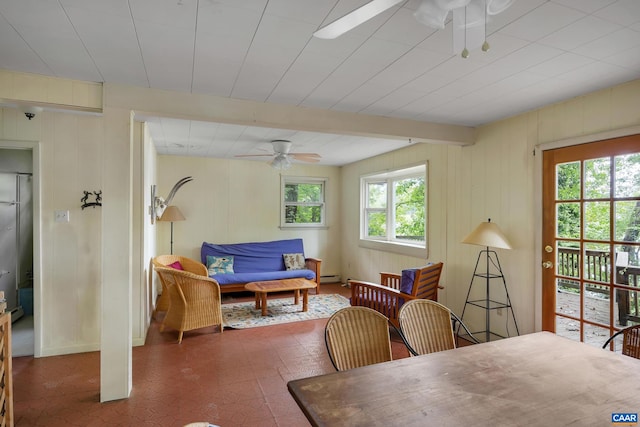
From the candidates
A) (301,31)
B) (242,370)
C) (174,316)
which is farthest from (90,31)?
(174,316)

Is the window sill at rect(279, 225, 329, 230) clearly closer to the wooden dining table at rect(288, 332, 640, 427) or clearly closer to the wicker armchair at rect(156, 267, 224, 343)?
the wicker armchair at rect(156, 267, 224, 343)

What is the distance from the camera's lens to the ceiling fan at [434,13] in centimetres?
110

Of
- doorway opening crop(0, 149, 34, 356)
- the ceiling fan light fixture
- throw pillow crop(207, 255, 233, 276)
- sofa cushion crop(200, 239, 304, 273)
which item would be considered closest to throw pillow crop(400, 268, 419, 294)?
the ceiling fan light fixture

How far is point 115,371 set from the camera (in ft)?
8.04

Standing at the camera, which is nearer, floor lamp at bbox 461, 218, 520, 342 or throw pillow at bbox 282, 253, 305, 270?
floor lamp at bbox 461, 218, 520, 342

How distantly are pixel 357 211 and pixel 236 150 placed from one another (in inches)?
94.8

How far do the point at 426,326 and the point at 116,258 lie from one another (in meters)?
2.20

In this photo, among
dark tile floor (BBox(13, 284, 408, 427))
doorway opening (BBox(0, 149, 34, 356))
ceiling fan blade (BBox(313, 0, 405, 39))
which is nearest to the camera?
ceiling fan blade (BBox(313, 0, 405, 39))

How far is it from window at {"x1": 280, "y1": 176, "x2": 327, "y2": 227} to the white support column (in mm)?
3986

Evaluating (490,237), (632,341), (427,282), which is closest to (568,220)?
(490,237)

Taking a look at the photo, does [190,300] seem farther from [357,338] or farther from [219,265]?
[357,338]

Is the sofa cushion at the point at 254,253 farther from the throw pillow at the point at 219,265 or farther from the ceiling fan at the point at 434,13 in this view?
the ceiling fan at the point at 434,13

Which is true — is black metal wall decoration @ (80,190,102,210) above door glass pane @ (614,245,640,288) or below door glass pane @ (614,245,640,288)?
above

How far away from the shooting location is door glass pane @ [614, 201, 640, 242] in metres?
2.38
